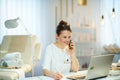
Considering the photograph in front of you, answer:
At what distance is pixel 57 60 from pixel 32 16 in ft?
9.52

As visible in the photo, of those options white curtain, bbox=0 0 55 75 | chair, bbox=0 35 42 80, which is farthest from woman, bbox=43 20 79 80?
white curtain, bbox=0 0 55 75

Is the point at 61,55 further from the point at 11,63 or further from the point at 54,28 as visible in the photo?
the point at 54,28

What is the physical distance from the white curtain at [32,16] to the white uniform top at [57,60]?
8.47 ft

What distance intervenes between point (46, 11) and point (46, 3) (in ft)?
0.60

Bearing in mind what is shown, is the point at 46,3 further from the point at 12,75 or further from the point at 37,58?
the point at 12,75

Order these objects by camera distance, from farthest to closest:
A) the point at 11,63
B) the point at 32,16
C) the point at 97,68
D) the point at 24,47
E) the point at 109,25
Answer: the point at 109,25
the point at 32,16
the point at 24,47
the point at 11,63
the point at 97,68

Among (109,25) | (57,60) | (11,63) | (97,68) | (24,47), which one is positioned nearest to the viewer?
(97,68)

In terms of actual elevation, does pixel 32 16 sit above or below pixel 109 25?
above

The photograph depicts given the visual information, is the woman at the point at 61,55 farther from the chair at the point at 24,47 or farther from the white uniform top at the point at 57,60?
the chair at the point at 24,47

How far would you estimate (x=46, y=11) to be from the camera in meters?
5.20

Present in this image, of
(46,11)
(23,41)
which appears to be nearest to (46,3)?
(46,11)

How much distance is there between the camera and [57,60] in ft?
7.45

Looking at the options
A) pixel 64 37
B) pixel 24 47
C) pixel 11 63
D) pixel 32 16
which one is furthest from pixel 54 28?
pixel 64 37

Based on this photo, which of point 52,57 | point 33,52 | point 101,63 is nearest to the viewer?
point 101,63
